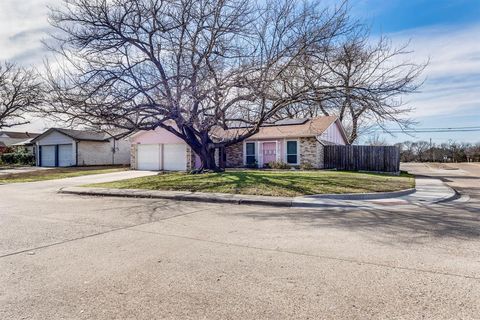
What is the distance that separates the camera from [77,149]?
31656 millimetres

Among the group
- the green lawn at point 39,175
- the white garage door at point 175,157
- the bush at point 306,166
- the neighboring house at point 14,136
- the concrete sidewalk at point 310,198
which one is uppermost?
the neighboring house at point 14,136

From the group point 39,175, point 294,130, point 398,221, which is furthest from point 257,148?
point 398,221

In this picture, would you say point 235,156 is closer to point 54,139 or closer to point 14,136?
point 54,139

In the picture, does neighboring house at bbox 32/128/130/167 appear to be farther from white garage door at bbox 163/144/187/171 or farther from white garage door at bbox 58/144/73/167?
white garage door at bbox 163/144/187/171

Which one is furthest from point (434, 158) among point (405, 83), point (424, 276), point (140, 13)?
point (424, 276)

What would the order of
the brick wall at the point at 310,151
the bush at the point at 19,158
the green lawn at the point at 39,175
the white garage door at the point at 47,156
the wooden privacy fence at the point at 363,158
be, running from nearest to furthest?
the green lawn at the point at 39,175
the brick wall at the point at 310,151
the wooden privacy fence at the point at 363,158
the white garage door at the point at 47,156
the bush at the point at 19,158

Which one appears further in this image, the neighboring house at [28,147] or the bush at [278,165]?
the neighboring house at [28,147]

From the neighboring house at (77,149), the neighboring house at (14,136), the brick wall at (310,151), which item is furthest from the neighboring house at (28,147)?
the brick wall at (310,151)

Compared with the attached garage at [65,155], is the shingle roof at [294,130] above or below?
above

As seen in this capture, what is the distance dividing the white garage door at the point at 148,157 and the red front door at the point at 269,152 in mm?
8217

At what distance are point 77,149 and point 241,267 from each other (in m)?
31.3

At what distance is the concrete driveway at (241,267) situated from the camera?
10.6 ft

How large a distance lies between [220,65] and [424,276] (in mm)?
12993

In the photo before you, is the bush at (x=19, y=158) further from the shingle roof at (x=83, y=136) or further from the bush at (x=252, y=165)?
the bush at (x=252, y=165)
